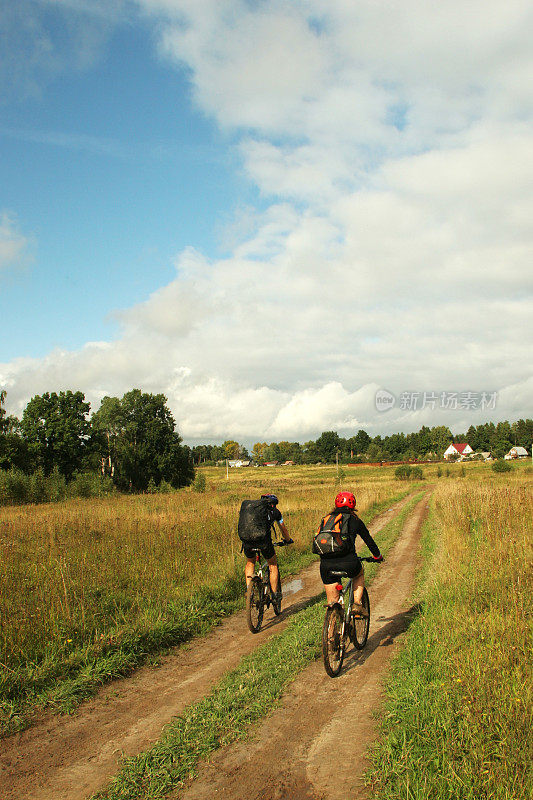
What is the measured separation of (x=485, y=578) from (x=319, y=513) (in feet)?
40.7

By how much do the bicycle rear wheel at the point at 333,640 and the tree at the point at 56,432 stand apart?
156ft

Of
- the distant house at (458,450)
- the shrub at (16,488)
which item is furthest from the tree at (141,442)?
the distant house at (458,450)

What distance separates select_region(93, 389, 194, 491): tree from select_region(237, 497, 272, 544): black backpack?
4341 centimetres

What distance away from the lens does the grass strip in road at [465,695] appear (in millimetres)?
3268

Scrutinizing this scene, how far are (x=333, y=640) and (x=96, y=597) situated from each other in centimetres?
A: 404

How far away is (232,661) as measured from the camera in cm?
598

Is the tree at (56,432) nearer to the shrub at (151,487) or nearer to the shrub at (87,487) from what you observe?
the shrub at (151,487)

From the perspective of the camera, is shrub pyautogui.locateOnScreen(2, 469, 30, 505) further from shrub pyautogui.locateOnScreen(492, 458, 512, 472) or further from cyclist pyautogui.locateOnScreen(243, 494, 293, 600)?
shrub pyautogui.locateOnScreen(492, 458, 512, 472)

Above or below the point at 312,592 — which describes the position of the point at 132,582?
above

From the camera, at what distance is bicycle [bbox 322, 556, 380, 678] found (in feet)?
17.7

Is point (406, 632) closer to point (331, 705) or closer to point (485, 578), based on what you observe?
point (485, 578)

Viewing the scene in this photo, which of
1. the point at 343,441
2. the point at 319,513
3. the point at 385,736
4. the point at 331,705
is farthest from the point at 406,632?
the point at 343,441

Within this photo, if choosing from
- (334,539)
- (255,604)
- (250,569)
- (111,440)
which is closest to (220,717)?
(334,539)

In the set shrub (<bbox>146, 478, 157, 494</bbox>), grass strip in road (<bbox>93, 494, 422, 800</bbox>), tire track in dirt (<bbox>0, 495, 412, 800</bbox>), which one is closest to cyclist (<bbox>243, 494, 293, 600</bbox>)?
grass strip in road (<bbox>93, 494, 422, 800</bbox>)
